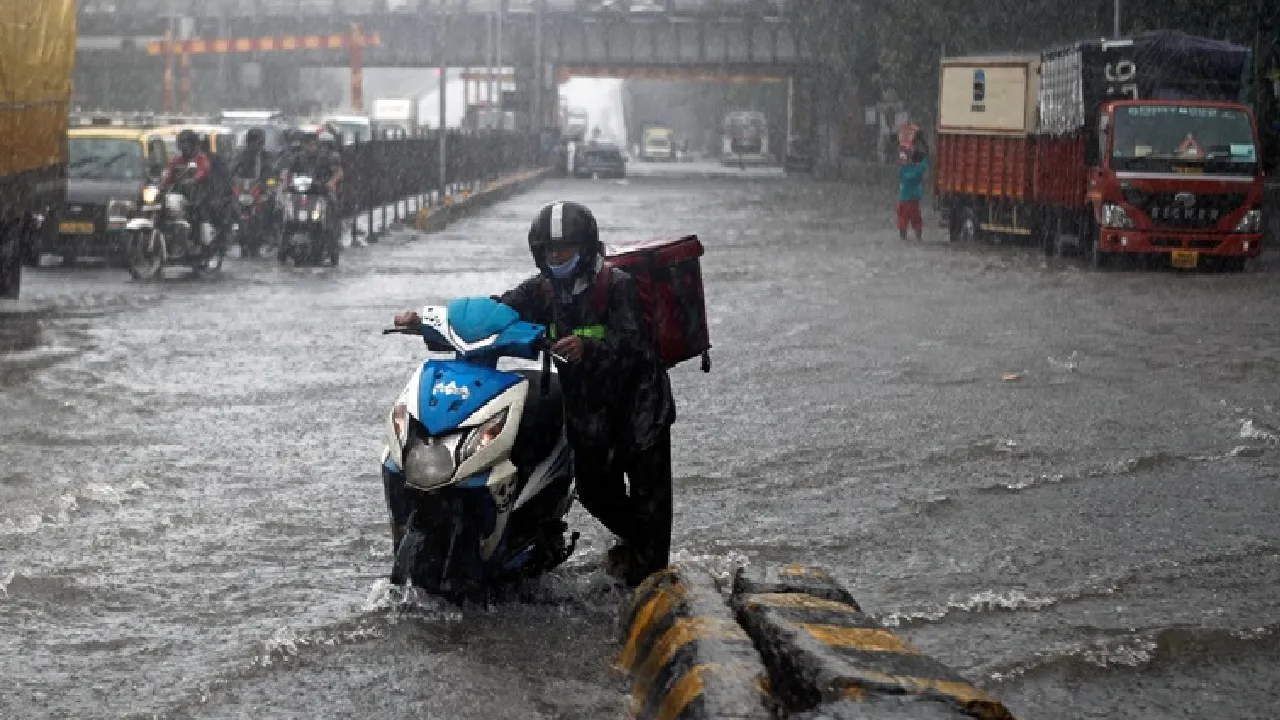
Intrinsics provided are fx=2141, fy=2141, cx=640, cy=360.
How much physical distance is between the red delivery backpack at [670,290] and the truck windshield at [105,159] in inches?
752

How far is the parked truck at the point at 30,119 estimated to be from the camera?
18.8m

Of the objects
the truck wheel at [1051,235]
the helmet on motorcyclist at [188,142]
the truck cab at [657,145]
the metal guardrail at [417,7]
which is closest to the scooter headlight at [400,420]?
the helmet on motorcyclist at [188,142]

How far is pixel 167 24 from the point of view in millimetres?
93250

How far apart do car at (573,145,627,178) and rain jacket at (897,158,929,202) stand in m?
43.1

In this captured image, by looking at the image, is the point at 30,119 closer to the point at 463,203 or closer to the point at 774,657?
the point at 774,657

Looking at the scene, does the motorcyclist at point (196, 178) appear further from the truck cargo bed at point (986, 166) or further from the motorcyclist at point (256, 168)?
the truck cargo bed at point (986, 166)

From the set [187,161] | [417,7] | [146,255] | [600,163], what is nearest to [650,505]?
[146,255]

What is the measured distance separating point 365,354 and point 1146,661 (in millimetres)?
9493

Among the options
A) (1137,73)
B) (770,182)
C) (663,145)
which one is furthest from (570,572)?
(663,145)

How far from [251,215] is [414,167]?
16869mm

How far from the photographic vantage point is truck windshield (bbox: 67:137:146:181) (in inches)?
1015

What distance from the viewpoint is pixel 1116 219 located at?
26000 mm

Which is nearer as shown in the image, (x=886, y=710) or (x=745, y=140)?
(x=886, y=710)

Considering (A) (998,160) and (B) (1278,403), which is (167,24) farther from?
(B) (1278,403)
